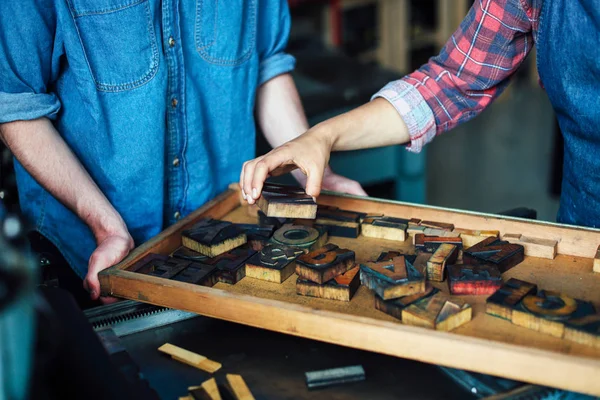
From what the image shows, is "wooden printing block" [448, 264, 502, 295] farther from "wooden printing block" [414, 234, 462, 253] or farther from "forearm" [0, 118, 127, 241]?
"forearm" [0, 118, 127, 241]

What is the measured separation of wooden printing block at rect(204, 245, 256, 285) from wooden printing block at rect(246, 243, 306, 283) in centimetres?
2

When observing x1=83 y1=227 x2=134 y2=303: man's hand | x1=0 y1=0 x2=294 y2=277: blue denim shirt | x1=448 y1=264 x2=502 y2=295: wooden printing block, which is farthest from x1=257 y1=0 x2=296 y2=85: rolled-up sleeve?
x1=448 y1=264 x2=502 y2=295: wooden printing block

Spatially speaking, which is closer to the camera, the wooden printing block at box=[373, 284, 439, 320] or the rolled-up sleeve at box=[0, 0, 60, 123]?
the wooden printing block at box=[373, 284, 439, 320]

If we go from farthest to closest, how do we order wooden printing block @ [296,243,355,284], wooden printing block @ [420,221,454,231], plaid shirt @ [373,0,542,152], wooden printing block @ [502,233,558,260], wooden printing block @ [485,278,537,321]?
plaid shirt @ [373,0,542,152] → wooden printing block @ [420,221,454,231] → wooden printing block @ [502,233,558,260] → wooden printing block @ [296,243,355,284] → wooden printing block @ [485,278,537,321]

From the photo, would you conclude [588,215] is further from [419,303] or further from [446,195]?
[446,195]

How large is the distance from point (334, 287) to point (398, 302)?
115 mm

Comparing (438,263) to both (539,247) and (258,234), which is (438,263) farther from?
(258,234)

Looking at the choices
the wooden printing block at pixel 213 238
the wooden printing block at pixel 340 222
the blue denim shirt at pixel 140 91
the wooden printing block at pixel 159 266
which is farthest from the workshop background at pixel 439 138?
the wooden printing block at pixel 159 266

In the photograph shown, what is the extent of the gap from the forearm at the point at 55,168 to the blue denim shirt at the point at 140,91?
0.04 meters

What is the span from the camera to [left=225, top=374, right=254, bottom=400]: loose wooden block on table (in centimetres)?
99

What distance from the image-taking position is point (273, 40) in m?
1.76

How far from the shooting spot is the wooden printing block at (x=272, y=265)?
121 cm

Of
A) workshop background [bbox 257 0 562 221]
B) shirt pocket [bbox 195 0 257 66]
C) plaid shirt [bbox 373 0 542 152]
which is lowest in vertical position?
workshop background [bbox 257 0 562 221]

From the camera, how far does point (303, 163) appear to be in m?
1.34
